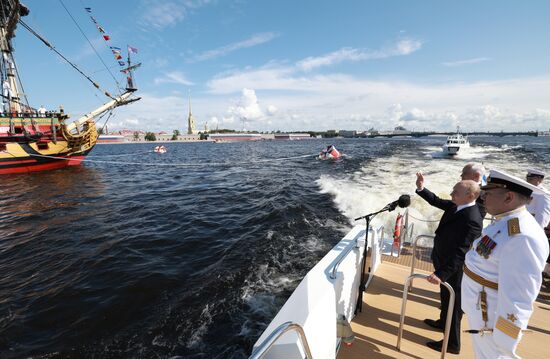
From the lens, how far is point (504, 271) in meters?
1.85

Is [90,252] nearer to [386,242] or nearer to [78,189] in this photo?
[386,242]

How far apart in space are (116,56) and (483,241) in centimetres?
3323

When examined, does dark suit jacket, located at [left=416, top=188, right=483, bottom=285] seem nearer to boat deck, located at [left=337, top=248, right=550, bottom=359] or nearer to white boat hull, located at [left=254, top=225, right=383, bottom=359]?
boat deck, located at [left=337, top=248, right=550, bottom=359]

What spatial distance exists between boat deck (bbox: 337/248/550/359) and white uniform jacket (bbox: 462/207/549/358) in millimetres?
1447

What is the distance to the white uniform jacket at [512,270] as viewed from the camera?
1758mm

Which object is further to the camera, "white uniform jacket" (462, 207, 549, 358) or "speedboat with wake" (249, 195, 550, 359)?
"speedboat with wake" (249, 195, 550, 359)

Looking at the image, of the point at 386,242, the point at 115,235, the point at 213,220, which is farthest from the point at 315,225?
the point at 115,235

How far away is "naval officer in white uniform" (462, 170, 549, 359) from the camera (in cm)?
177

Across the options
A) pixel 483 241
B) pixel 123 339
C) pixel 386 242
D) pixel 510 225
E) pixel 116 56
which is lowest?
pixel 123 339

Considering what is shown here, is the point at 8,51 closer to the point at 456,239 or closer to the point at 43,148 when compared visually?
the point at 43,148

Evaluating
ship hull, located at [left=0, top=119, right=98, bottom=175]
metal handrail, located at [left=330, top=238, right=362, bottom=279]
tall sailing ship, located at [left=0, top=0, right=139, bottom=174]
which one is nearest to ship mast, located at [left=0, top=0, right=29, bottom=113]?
tall sailing ship, located at [left=0, top=0, right=139, bottom=174]

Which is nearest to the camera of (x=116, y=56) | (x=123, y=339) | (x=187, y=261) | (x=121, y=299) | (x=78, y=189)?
(x=123, y=339)

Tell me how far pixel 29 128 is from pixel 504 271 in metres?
33.5

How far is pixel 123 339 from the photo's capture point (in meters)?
4.41
